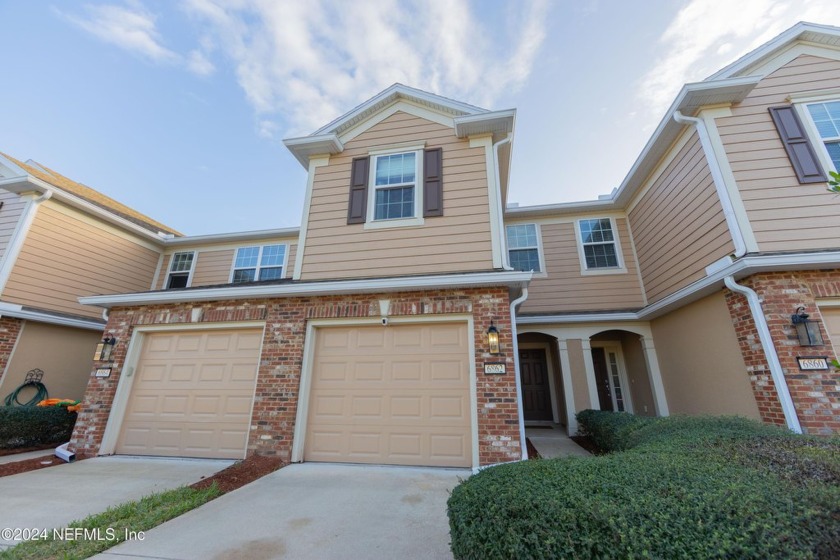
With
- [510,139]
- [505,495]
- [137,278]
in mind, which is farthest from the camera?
[137,278]

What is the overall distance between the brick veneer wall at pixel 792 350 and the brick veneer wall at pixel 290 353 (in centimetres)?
351

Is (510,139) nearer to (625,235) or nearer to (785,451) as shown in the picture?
(625,235)

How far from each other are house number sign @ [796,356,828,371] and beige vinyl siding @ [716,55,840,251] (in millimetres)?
1577

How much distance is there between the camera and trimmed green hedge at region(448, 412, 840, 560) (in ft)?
5.25

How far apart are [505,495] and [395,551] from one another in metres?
1.24

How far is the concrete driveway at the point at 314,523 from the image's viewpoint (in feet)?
8.66

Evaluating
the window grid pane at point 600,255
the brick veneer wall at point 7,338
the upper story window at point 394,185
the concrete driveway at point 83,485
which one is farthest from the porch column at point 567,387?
the brick veneer wall at point 7,338

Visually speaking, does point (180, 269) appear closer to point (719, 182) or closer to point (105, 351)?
point (105, 351)

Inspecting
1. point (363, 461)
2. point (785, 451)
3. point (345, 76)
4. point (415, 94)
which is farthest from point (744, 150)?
point (345, 76)

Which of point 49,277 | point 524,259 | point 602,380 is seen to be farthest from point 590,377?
point 49,277

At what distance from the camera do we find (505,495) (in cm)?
206

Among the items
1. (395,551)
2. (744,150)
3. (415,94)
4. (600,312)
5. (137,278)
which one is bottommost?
(395,551)

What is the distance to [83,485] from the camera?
13.8 ft

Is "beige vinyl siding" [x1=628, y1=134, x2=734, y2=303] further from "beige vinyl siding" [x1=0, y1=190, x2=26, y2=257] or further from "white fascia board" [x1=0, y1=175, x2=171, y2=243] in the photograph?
"beige vinyl siding" [x1=0, y1=190, x2=26, y2=257]
